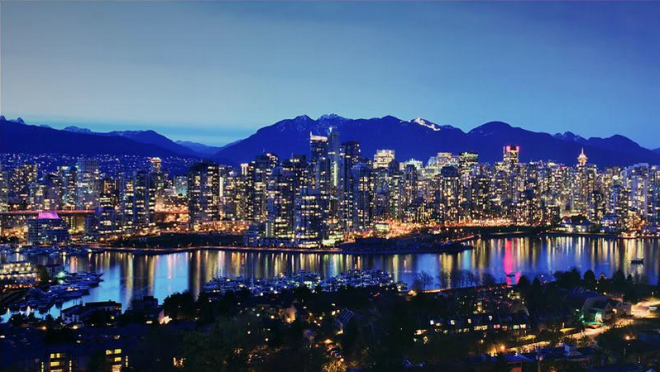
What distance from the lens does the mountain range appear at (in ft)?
132

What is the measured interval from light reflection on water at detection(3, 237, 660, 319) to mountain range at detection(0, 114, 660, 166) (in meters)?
24.9

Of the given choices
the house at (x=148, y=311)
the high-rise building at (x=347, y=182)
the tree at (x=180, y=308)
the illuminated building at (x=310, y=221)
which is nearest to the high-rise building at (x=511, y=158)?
the high-rise building at (x=347, y=182)

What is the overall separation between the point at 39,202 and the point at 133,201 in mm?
5880

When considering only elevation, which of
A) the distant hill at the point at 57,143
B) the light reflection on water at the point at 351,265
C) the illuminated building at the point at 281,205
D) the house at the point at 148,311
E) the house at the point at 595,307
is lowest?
the light reflection on water at the point at 351,265

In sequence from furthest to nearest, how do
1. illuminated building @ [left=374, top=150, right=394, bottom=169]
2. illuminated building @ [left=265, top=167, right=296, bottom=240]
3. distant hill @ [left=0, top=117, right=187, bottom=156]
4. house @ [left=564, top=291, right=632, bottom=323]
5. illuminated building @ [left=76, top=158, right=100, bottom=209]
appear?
distant hill @ [left=0, top=117, right=187, bottom=156]
illuminated building @ [left=374, top=150, right=394, bottom=169]
illuminated building @ [left=76, top=158, right=100, bottom=209]
illuminated building @ [left=265, top=167, right=296, bottom=240]
house @ [left=564, top=291, right=632, bottom=323]

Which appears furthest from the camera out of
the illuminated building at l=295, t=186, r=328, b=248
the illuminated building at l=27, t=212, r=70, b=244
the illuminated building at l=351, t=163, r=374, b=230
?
the illuminated building at l=351, t=163, r=374, b=230

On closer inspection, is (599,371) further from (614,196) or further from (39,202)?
(39,202)

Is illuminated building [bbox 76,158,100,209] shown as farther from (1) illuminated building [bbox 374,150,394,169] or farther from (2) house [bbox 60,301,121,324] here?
(2) house [bbox 60,301,121,324]

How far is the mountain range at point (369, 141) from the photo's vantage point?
40188 mm

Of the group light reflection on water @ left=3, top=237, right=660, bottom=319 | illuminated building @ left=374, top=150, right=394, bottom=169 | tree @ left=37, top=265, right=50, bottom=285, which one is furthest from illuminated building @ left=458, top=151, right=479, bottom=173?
tree @ left=37, top=265, right=50, bottom=285

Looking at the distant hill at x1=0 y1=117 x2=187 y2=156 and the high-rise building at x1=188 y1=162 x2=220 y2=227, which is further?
the distant hill at x1=0 y1=117 x2=187 y2=156

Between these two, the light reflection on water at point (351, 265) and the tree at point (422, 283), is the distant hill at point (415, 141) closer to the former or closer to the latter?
the light reflection on water at point (351, 265)

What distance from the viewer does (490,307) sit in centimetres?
734

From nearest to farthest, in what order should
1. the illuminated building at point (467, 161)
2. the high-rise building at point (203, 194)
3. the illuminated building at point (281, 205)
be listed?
the illuminated building at point (281, 205), the high-rise building at point (203, 194), the illuminated building at point (467, 161)
